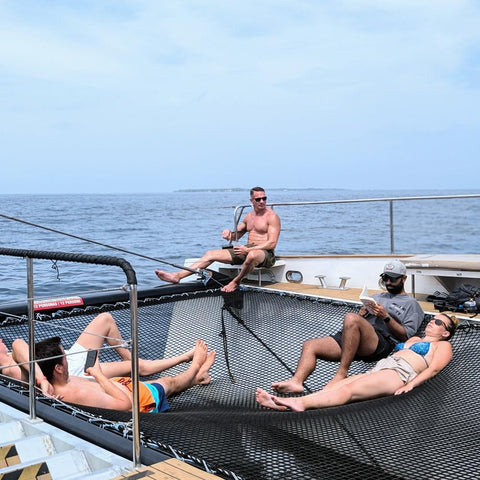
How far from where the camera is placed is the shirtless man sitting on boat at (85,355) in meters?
3.67

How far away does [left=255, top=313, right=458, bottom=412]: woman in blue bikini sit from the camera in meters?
3.67

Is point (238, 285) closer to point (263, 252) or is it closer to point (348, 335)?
point (263, 252)

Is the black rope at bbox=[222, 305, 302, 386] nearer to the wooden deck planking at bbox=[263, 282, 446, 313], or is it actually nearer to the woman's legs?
the wooden deck planking at bbox=[263, 282, 446, 313]

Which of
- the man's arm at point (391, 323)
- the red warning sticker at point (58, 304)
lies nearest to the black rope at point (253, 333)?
the man's arm at point (391, 323)

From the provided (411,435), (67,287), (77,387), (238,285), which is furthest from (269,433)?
(67,287)

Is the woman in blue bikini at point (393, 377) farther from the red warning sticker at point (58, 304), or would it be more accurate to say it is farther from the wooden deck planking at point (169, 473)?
the red warning sticker at point (58, 304)

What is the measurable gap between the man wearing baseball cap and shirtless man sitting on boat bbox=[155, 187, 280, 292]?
1.75m

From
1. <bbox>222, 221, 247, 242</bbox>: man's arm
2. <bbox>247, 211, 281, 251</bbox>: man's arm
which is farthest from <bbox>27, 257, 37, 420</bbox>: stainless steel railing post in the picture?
<bbox>222, 221, 247, 242</bbox>: man's arm

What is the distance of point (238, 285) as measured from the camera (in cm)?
616

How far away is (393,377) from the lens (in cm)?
387

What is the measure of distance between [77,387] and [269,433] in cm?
111

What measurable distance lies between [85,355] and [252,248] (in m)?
2.73

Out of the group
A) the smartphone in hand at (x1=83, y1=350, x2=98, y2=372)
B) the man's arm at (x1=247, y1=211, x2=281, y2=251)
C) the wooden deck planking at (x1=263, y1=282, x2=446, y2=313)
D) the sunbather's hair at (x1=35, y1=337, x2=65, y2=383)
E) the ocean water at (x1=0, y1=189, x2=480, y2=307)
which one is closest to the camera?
the sunbather's hair at (x1=35, y1=337, x2=65, y2=383)

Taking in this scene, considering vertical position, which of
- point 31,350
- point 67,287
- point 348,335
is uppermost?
point 31,350
